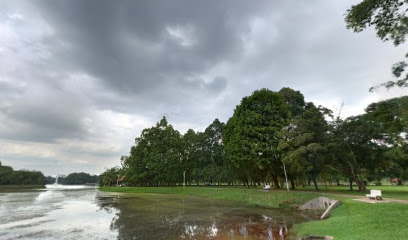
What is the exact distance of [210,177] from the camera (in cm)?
5722

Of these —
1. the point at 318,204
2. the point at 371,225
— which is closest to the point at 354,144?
the point at 318,204

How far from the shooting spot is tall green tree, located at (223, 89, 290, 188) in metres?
33.9

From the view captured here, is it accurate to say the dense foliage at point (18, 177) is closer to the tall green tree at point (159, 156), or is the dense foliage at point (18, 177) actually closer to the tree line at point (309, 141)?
the tall green tree at point (159, 156)

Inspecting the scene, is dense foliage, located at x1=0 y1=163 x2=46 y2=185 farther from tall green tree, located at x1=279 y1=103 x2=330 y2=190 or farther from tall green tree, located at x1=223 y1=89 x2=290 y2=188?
tall green tree, located at x1=279 y1=103 x2=330 y2=190

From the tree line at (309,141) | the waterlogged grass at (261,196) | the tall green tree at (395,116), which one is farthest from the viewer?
the waterlogged grass at (261,196)

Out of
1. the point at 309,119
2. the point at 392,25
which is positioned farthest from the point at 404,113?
the point at 309,119

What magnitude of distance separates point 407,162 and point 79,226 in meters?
34.3

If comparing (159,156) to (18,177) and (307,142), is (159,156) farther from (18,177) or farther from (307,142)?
(18,177)

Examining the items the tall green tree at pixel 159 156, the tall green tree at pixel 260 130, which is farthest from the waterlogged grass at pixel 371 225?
the tall green tree at pixel 159 156

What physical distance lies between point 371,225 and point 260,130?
24138 millimetres

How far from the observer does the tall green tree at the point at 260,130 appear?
33.9 meters

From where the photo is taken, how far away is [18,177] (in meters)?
103

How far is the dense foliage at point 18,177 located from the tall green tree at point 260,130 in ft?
382

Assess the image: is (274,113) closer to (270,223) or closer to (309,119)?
(309,119)
